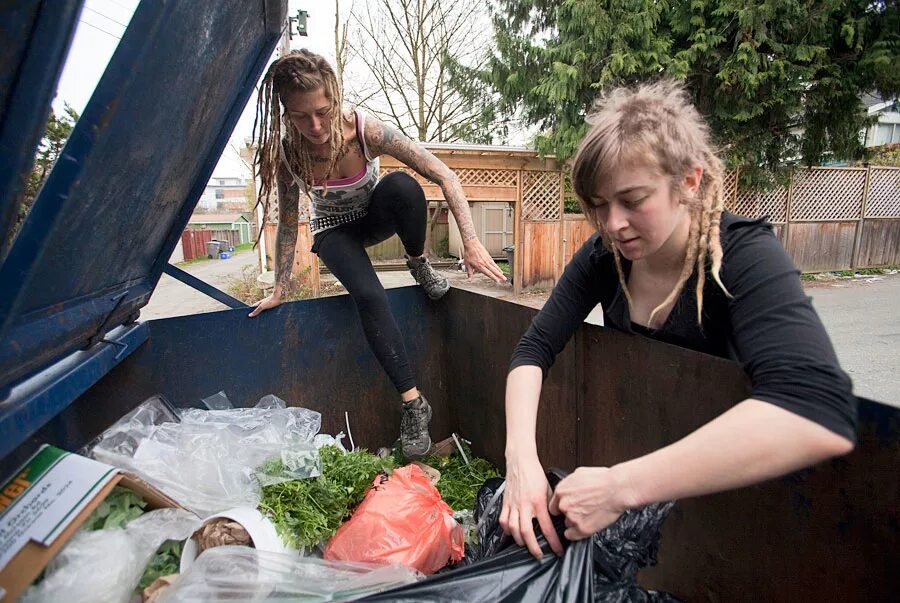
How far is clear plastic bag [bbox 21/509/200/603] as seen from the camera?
1.13 meters

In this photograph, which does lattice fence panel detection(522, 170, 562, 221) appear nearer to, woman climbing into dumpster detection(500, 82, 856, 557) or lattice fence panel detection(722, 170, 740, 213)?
lattice fence panel detection(722, 170, 740, 213)

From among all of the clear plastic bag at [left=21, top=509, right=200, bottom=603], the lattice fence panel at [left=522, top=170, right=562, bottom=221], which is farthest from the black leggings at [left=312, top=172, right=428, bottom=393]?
the lattice fence panel at [left=522, top=170, right=562, bottom=221]

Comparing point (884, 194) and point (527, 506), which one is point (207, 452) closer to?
point (527, 506)

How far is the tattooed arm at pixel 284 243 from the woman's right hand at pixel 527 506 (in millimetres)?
1607

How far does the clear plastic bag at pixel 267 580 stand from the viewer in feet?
3.75

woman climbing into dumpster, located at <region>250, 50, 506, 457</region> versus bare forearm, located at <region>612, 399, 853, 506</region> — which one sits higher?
woman climbing into dumpster, located at <region>250, 50, 506, 457</region>

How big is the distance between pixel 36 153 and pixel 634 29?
9.26 meters

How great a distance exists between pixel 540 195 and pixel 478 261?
26.1 ft

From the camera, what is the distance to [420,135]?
14.0 metres

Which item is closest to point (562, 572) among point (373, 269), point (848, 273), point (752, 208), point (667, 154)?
point (667, 154)

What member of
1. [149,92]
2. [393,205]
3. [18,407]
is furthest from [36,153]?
[393,205]

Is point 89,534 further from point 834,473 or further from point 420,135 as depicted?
point 420,135

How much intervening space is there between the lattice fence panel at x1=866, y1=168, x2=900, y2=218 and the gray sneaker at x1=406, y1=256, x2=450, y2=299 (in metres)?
13.1

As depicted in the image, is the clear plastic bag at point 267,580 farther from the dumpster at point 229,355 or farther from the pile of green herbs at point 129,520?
the dumpster at point 229,355
